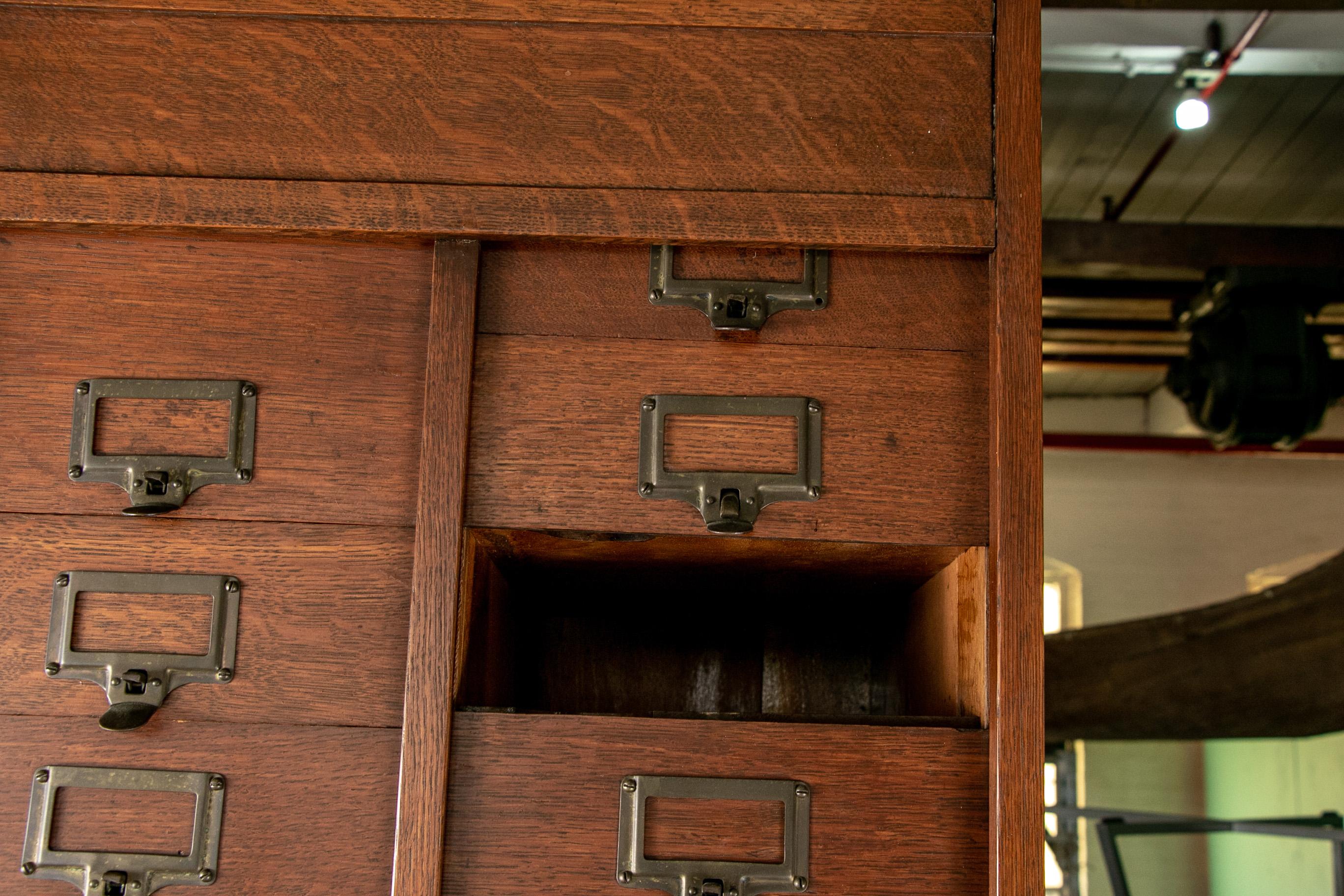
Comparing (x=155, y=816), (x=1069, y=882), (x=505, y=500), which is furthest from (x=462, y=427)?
(x=1069, y=882)

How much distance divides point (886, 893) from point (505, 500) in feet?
1.37

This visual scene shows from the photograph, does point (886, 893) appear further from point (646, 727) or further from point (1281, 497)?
point (1281, 497)

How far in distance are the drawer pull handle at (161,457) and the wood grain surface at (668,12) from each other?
324mm

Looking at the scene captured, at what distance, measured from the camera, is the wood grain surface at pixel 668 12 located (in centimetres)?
95

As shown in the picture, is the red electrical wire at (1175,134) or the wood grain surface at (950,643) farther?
the red electrical wire at (1175,134)

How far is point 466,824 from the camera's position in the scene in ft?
2.79

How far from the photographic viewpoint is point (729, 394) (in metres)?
0.91

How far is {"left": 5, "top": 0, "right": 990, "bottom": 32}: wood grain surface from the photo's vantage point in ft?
3.10

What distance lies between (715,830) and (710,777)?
4 cm

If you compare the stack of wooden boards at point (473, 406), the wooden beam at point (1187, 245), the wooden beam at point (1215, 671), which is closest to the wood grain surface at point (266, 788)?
the stack of wooden boards at point (473, 406)

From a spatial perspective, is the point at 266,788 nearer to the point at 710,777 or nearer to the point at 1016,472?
the point at 710,777

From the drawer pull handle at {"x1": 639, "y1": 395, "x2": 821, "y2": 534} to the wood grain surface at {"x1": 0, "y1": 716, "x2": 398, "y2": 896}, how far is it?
29 cm

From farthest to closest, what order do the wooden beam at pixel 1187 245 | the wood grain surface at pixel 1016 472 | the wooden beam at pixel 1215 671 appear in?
the wooden beam at pixel 1187 245 → the wooden beam at pixel 1215 671 → the wood grain surface at pixel 1016 472

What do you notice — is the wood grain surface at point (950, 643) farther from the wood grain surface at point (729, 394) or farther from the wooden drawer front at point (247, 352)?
the wooden drawer front at point (247, 352)
